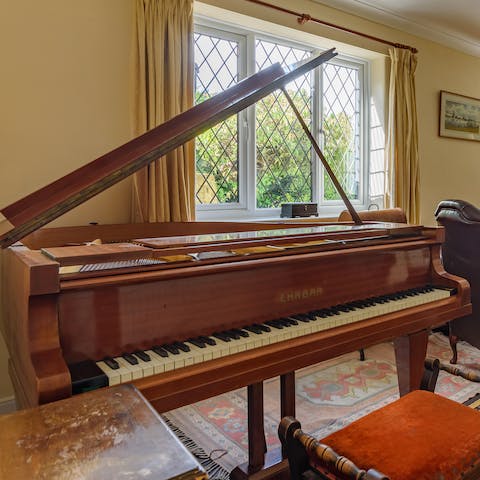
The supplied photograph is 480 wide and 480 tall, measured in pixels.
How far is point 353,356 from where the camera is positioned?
3.13 metres

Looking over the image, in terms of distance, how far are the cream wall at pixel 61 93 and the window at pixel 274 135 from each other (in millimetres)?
771

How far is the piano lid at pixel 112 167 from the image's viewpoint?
43.4 inches

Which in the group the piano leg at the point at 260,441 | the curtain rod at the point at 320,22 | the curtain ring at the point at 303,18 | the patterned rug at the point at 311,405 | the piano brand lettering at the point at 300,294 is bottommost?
the patterned rug at the point at 311,405

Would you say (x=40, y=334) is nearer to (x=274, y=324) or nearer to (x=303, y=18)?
(x=274, y=324)

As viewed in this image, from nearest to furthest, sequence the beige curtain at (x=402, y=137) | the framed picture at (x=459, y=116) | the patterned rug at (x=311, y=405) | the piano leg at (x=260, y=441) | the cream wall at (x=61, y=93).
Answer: the piano leg at (x=260, y=441), the patterned rug at (x=311, y=405), the cream wall at (x=61, y=93), the beige curtain at (x=402, y=137), the framed picture at (x=459, y=116)

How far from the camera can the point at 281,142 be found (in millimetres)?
3885

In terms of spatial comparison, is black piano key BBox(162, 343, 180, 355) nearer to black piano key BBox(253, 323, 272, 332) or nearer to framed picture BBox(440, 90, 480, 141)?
black piano key BBox(253, 323, 272, 332)

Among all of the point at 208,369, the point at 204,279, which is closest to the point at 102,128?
the point at 204,279

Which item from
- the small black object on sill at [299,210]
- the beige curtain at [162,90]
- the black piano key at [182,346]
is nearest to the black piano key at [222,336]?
the black piano key at [182,346]

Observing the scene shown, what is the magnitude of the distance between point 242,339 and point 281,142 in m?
2.89

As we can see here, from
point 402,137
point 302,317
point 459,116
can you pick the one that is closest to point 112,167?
point 302,317

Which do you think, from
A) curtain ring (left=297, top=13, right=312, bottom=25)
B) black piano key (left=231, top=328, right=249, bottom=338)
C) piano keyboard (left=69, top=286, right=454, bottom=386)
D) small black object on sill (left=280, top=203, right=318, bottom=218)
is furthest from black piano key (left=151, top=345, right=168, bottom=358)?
curtain ring (left=297, top=13, right=312, bottom=25)

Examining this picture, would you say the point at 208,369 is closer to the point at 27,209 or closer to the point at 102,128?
the point at 27,209

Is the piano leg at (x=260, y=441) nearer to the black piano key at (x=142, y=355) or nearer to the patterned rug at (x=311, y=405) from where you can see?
the patterned rug at (x=311, y=405)
